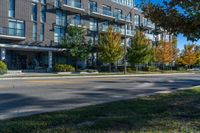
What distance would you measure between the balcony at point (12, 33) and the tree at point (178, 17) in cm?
3089

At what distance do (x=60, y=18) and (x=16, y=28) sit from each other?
337 inches

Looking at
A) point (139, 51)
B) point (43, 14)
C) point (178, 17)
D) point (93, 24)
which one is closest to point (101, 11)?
point (93, 24)

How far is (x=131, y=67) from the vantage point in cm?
5172

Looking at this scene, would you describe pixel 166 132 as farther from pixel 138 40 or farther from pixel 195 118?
pixel 138 40

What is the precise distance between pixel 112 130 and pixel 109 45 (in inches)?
1430

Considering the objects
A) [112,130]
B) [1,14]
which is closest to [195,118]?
[112,130]

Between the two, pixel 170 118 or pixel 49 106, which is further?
pixel 49 106

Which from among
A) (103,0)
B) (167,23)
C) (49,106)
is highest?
(103,0)

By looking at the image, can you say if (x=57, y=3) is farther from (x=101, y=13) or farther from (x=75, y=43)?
(x=101, y=13)

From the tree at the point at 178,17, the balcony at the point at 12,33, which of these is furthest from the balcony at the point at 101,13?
the tree at the point at 178,17

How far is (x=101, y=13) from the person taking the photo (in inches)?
2010

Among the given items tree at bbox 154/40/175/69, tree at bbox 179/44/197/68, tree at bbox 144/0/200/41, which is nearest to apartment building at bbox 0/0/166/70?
tree at bbox 154/40/175/69

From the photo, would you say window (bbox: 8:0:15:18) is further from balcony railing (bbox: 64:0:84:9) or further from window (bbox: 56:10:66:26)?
balcony railing (bbox: 64:0:84:9)

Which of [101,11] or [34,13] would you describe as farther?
[101,11]
